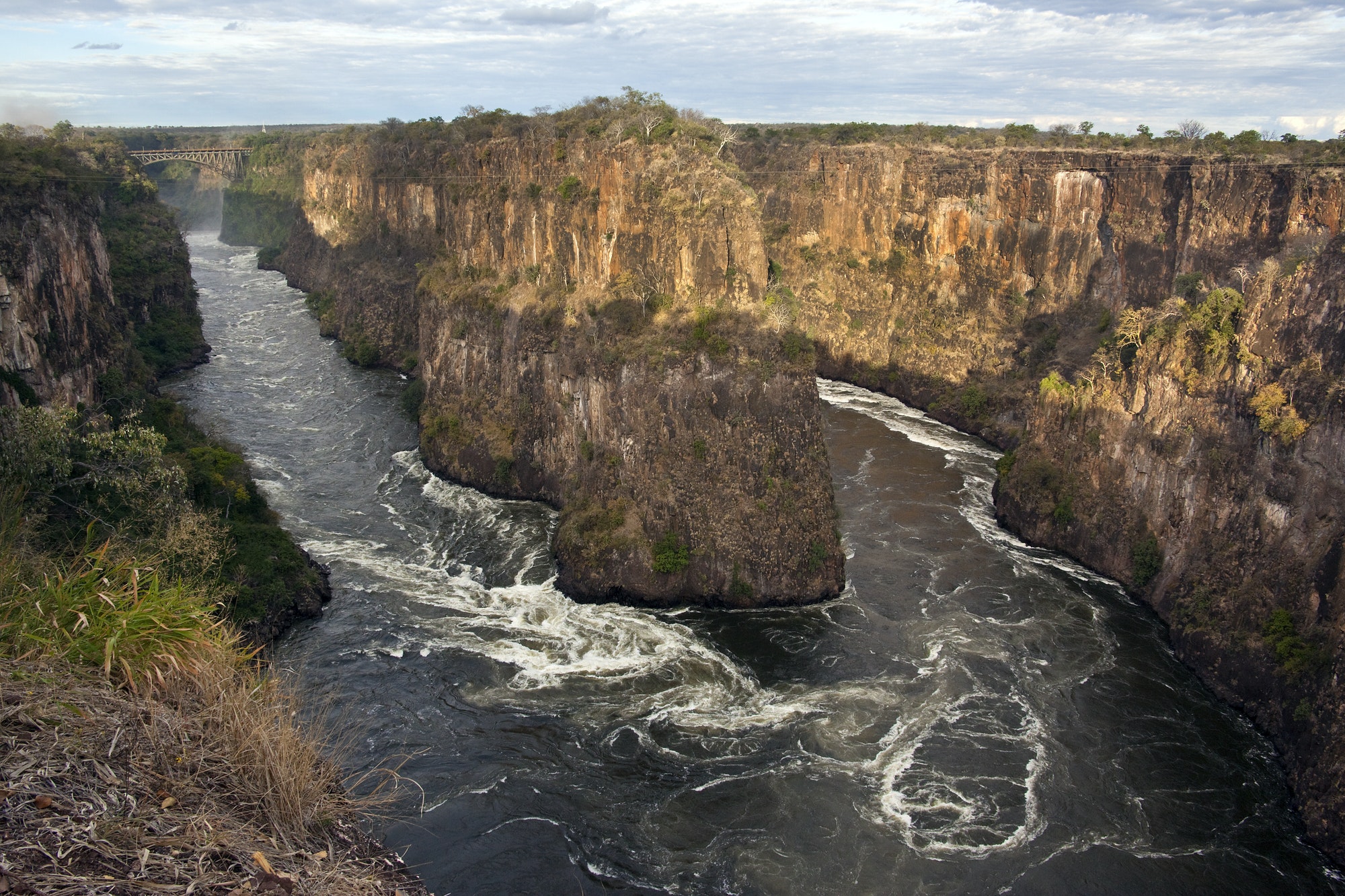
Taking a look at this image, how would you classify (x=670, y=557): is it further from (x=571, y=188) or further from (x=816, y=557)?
(x=571, y=188)

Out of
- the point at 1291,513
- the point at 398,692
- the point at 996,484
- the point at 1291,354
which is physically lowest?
the point at 398,692

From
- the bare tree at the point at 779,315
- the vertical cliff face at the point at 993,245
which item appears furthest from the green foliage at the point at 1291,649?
the vertical cliff face at the point at 993,245

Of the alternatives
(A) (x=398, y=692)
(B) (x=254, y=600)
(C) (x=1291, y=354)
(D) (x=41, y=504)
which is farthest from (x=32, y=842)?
(C) (x=1291, y=354)

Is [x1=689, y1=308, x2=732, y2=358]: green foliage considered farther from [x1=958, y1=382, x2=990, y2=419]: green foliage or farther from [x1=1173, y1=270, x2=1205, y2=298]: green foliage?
[x1=958, y1=382, x2=990, y2=419]: green foliage

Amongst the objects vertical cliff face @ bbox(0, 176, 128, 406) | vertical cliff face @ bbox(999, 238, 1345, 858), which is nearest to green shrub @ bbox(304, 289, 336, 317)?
vertical cliff face @ bbox(0, 176, 128, 406)

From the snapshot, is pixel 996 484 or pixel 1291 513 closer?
pixel 1291 513

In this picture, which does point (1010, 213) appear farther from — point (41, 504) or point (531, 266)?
point (41, 504)

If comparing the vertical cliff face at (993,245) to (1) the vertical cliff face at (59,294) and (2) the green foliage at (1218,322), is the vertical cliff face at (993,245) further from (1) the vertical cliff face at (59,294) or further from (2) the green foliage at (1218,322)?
(1) the vertical cliff face at (59,294)
